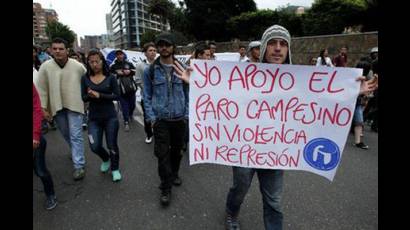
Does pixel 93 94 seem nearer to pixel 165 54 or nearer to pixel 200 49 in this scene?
pixel 165 54

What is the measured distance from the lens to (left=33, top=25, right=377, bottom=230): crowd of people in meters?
2.09

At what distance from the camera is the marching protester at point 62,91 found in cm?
338

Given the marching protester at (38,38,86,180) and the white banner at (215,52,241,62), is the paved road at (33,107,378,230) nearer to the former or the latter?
the marching protester at (38,38,86,180)

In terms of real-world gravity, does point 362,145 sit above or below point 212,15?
below

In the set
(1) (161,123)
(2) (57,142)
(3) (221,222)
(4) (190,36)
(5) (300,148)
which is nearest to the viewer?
(5) (300,148)

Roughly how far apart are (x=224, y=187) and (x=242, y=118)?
152cm

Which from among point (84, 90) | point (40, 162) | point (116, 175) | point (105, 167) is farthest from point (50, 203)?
point (84, 90)

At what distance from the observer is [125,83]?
229 inches

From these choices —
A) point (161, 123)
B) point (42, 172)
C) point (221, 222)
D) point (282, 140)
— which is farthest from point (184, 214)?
point (42, 172)

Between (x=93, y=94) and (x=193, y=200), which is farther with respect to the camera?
(x=93, y=94)

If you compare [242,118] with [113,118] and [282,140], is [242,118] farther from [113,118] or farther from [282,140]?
[113,118]

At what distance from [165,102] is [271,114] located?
1.20 metres

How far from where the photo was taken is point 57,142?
17.2 ft

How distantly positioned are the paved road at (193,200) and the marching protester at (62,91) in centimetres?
55
